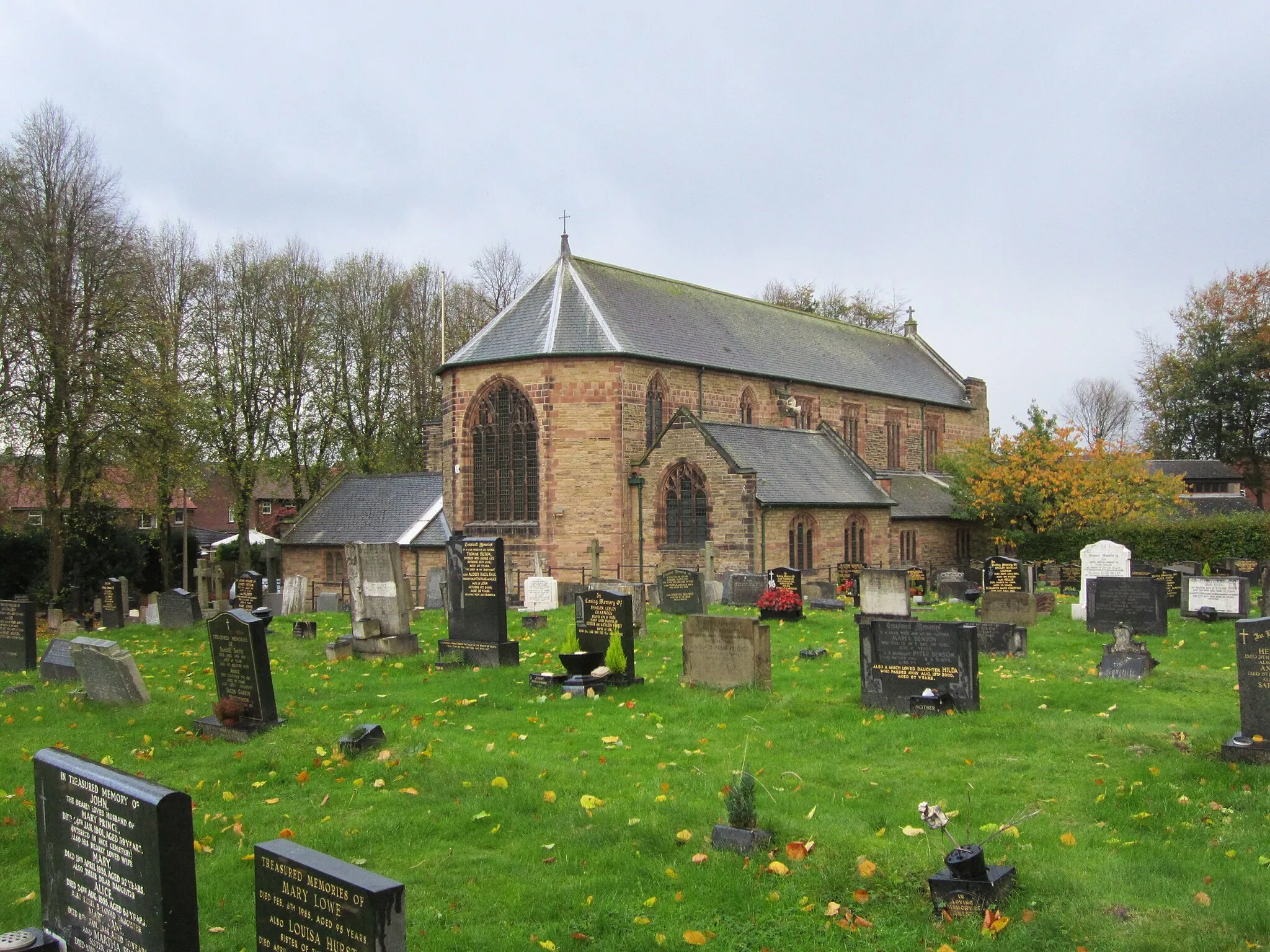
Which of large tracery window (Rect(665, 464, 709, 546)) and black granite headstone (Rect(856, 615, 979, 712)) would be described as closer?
black granite headstone (Rect(856, 615, 979, 712))

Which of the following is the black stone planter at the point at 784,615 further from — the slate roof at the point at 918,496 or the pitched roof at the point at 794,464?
the slate roof at the point at 918,496

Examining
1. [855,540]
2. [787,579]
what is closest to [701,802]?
[787,579]

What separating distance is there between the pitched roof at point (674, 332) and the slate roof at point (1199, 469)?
3242cm

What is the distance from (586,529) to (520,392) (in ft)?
15.5

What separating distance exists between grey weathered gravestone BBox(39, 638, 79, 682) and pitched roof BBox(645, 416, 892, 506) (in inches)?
A: 708

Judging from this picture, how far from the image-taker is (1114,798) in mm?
8023

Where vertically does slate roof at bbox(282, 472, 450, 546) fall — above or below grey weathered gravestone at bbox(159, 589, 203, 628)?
above

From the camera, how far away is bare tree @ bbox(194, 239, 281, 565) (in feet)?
139

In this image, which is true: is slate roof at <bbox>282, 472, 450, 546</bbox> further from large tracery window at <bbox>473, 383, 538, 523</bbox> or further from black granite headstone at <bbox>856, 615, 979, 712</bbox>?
black granite headstone at <bbox>856, 615, 979, 712</bbox>

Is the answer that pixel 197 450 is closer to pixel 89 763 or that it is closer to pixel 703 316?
pixel 703 316

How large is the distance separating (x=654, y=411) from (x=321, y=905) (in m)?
27.7

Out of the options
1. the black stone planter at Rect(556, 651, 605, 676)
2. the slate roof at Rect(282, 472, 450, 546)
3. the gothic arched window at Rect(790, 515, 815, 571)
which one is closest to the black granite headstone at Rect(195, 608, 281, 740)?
the black stone planter at Rect(556, 651, 605, 676)

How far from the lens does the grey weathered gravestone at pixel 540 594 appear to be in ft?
75.9

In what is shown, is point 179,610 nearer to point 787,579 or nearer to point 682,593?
point 682,593
